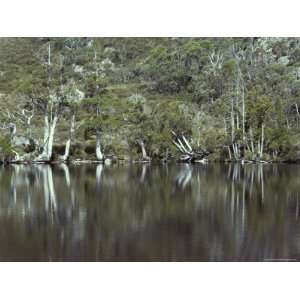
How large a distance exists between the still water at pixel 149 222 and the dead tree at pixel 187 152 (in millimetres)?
17785

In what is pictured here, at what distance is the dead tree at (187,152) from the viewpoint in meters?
34.2

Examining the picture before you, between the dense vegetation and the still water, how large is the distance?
15.6m

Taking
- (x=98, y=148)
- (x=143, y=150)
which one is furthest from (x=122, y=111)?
(x=98, y=148)

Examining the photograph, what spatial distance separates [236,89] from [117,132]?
10198mm

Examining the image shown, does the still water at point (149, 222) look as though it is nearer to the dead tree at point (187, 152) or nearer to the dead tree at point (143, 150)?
the dead tree at point (187, 152)

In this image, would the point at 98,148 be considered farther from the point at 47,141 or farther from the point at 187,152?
the point at 187,152

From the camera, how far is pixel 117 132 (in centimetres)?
3481

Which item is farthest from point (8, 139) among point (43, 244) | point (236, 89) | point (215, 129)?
point (43, 244)

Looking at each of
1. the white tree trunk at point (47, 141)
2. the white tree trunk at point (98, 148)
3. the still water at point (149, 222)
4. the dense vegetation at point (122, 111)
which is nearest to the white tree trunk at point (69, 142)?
the dense vegetation at point (122, 111)

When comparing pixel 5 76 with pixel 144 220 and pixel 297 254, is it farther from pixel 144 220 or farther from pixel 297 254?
pixel 297 254

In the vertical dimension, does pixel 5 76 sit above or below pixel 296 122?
above

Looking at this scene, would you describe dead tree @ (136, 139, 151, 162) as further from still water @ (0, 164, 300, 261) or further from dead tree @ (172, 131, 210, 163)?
still water @ (0, 164, 300, 261)

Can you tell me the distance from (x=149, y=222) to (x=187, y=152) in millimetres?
24703

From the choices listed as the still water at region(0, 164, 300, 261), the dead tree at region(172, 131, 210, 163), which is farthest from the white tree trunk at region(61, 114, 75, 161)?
the still water at region(0, 164, 300, 261)
